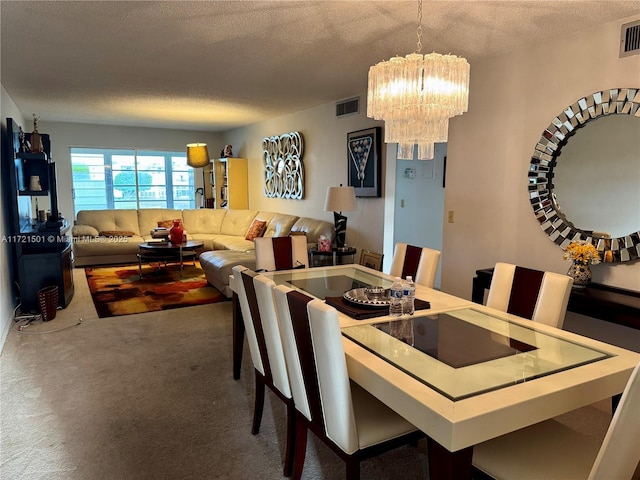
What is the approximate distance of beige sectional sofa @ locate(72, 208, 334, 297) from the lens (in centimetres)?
509

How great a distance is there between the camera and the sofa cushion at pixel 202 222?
25.5 feet

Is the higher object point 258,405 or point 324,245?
point 324,245

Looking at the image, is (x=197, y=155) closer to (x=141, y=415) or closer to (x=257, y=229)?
(x=257, y=229)

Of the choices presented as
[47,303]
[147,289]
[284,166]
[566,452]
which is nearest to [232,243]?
[284,166]

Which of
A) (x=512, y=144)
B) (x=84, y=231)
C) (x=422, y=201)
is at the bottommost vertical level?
(x=84, y=231)

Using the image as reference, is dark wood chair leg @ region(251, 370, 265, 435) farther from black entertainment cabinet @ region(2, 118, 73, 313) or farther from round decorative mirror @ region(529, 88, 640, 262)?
black entertainment cabinet @ region(2, 118, 73, 313)

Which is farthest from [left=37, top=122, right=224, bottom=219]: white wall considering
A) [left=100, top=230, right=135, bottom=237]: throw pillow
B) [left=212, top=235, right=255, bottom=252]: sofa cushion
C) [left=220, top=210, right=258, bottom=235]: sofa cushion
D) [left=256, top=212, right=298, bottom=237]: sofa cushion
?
[left=256, top=212, right=298, bottom=237]: sofa cushion

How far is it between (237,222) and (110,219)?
7.05 ft

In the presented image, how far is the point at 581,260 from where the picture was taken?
2707 mm

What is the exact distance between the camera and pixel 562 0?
2.36 m

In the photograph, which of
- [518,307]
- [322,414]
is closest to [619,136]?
[518,307]

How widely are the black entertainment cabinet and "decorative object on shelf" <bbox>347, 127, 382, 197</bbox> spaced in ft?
10.7

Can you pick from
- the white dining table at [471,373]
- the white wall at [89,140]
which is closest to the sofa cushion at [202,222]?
the white wall at [89,140]

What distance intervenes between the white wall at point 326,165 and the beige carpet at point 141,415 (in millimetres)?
2190
